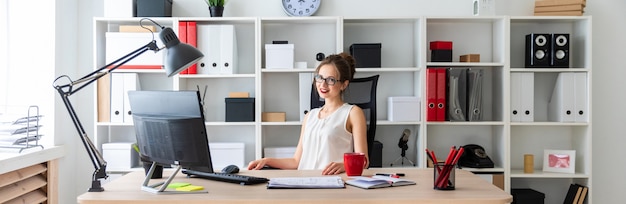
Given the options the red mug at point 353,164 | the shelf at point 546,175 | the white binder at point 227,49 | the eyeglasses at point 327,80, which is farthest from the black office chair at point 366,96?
the shelf at point 546,175

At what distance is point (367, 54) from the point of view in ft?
13.8

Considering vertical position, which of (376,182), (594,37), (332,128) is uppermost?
(594,37)

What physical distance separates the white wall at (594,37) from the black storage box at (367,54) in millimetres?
373

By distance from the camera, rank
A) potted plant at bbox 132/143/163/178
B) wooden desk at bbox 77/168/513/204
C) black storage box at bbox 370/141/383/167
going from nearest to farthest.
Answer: wooden desk at bbox 77/168/513/204 → potted plant at bbox 132/143/163/178 → black storage box at bbox 370/141/383/167

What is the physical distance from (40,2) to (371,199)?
123 inches

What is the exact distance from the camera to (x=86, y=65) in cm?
450

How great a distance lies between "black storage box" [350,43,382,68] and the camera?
4203 millimetres

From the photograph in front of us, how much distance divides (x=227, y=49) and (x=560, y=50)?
7.73 feet

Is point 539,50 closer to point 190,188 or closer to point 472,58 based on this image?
point 472,58

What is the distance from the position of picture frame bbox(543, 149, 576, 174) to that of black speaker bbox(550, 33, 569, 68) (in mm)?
629

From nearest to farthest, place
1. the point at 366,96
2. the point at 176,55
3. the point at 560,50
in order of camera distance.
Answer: the point at 176,55, the point at 366,96, the point at 560,50

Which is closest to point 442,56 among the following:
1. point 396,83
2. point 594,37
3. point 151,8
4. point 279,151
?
point 396,83

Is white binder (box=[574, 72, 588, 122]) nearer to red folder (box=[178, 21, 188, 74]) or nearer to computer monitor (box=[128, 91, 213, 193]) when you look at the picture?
red folder (box=[178, 21, 188, 74])

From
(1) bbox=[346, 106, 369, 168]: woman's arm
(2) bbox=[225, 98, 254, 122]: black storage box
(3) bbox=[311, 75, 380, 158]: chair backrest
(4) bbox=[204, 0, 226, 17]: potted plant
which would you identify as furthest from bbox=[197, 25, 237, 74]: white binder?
(1) bbox=[346, 106, 369, 168]: woman's arm
